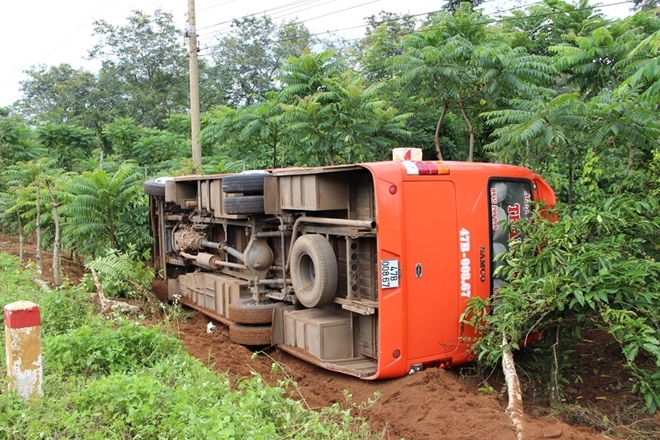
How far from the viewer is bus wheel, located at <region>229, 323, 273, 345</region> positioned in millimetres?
7148

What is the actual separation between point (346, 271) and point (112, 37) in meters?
33.4

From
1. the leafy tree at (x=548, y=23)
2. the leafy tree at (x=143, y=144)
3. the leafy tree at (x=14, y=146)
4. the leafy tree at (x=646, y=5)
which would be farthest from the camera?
the leafy tree at (x=646, y=5)

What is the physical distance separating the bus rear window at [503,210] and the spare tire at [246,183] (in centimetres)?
262

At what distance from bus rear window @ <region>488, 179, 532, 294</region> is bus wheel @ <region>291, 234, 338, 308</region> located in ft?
5.26

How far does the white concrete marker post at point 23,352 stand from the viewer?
4445 millimetres

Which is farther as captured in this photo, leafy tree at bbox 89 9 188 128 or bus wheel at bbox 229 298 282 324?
leafy tree at bbox 89 9 188 128

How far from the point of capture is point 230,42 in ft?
116

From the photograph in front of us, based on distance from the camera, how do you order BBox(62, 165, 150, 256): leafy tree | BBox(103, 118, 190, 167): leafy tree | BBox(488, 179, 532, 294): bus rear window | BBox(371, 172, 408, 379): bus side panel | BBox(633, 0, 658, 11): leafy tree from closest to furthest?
BBox(371, 172, 408, 379): bus side panel < BBox(488, 179, 532, 294): bus rear window < BBox(62, 165, 150, 256): leafy tree < BBox(103, 118, 190, 167): leafy tree < BBox(633, 0, 658, 11): leafy tree

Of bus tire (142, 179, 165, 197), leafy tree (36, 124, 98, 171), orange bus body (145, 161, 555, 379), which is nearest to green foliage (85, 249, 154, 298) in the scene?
bus tire (142, 179, 165, 197)

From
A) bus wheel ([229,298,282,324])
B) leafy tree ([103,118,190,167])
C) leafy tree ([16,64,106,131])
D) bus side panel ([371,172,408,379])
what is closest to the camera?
bus side panel ([371,172,408,379])

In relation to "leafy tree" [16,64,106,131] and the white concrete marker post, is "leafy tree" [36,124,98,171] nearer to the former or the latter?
"leafy tree" [16,64,106,131]

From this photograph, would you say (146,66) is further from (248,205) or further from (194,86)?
(248,205)

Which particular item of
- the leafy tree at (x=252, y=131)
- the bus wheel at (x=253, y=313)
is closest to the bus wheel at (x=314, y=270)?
the bus wheel at (x=253, y=313)

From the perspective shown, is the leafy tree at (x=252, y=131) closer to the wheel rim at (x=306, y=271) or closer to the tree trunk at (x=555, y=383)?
the wheel rim at (x=306, y=271)
